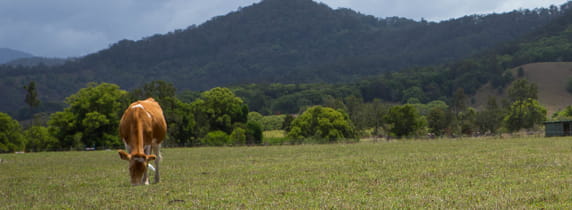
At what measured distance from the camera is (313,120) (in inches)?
3942

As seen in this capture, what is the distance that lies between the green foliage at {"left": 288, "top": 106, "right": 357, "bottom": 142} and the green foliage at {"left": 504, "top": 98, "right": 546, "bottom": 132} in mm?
31500

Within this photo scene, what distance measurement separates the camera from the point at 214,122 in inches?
3866

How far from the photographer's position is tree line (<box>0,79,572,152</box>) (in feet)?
259

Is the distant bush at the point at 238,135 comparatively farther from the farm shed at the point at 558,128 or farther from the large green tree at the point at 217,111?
the farm shed at the point at 558,128

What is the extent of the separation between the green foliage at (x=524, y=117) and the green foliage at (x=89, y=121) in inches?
2866

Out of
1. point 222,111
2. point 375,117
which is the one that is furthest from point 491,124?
point 222,111

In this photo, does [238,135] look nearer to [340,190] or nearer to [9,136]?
[9,136]

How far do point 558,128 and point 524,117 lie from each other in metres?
37.8

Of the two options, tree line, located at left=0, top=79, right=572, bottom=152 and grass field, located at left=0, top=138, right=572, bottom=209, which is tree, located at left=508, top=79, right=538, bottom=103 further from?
grass field, located at left=0, top=138, right=572, bottom=209

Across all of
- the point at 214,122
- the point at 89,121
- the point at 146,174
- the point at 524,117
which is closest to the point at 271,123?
the point at 214,122

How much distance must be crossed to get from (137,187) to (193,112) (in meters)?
81.1

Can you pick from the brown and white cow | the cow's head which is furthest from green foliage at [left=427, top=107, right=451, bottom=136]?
the cow's head

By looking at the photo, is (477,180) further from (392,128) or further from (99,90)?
(392,128)

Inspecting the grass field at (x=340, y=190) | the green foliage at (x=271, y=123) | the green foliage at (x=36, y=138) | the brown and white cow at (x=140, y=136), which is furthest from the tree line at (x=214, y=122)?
the brown and white cow at (x=140, y=136)
